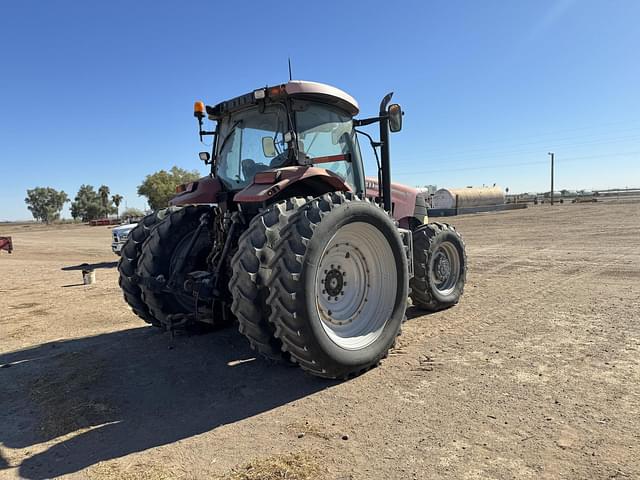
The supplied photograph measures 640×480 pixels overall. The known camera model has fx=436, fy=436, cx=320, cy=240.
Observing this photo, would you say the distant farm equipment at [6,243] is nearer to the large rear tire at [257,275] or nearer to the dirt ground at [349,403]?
the dirt ground at [349,403]

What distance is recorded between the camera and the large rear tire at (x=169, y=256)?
14.8 ft

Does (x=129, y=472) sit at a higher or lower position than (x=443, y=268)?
lower

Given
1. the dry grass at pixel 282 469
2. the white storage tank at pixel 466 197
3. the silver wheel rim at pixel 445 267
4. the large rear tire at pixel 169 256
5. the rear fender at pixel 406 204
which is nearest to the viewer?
the dry grass at pixel 282 469

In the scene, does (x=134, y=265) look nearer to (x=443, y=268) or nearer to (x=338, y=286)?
(x=338, y=286)

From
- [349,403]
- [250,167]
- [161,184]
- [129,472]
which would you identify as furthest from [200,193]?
[161,184]

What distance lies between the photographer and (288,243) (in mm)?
3316

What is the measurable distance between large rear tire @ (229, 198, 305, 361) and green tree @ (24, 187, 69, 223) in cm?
11310

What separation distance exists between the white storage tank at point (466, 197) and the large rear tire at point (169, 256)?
3688 cm

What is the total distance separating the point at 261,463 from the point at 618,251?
445 inches

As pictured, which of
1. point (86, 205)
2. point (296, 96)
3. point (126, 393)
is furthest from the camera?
point (86, 205)

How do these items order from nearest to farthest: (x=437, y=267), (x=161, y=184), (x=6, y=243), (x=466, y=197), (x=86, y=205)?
(x=437, y=267), (x=6, y=243), (x=466, y=197), (x=161, y=184), (x=86, y=205)

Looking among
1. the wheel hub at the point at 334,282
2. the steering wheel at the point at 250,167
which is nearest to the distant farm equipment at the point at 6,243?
the steering wheel at the point at 250,167

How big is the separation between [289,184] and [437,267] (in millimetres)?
3124

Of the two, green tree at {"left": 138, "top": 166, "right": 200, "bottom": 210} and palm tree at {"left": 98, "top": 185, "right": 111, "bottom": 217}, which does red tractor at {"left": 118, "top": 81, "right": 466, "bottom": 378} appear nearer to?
green tree at {"left": 138, "top": 166, "right": 200, "bottom": 210}
